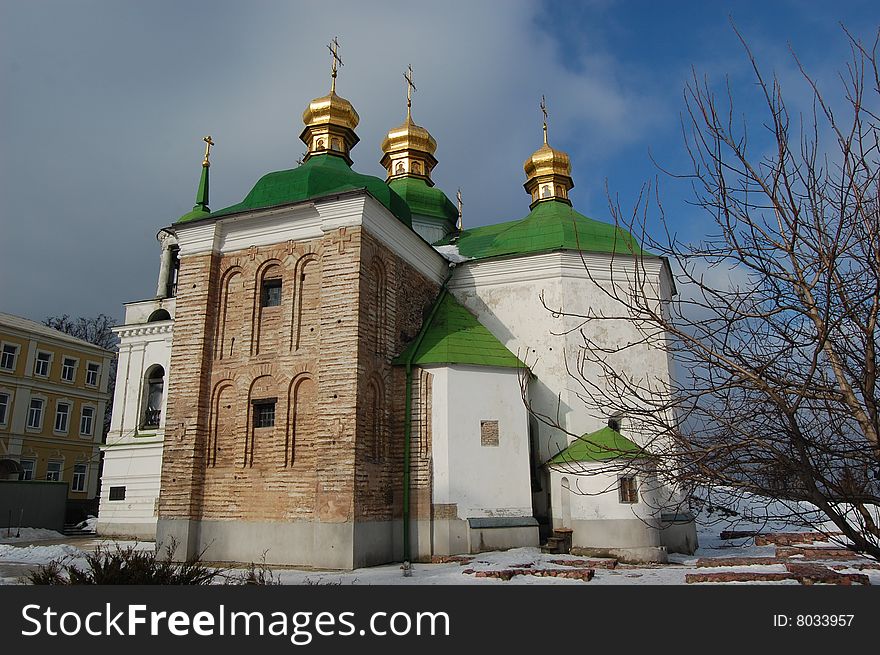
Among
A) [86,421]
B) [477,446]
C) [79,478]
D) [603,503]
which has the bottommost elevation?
[603,503]

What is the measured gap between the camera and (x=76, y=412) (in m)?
33.6

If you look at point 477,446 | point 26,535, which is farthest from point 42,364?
point 477,446

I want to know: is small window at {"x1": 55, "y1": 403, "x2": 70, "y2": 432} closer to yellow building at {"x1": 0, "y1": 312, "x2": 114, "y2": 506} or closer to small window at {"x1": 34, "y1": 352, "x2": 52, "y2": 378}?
yellow building at {"x1": 0, "y1": 312, "x2": 114, "y2": 506}

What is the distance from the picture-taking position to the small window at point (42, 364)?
32.2 metres

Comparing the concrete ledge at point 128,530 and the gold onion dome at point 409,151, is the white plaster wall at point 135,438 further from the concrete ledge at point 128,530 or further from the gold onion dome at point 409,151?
the gold onion dome at point 409,151

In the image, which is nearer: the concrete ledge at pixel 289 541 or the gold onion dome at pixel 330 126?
the concrete ledge at pixel 289 541

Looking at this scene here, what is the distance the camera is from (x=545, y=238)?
59.8 ft

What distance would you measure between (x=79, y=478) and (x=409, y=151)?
22.6 m

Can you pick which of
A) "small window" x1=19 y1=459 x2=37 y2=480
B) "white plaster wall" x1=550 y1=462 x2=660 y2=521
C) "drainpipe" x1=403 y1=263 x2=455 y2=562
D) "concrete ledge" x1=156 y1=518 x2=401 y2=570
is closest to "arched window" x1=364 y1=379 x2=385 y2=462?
"drainpipe" x1=403 y1=263 x2=455 y2=562

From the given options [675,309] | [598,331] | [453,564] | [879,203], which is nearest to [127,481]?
[453,564]

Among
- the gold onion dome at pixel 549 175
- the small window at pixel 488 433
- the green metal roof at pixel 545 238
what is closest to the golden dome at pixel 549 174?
the gold onion dome at pixel 549 175

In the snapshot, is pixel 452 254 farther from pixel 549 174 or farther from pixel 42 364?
pixel 42 364

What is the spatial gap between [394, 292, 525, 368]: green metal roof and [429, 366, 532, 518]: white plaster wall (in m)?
0.24

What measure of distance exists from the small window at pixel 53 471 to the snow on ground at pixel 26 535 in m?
11.0
